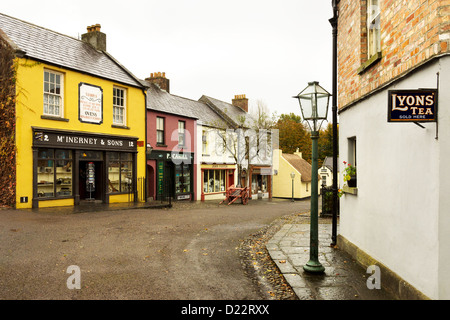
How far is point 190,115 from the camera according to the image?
26609 mm

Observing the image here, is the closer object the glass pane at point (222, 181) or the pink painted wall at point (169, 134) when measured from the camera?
the pink painted wall at point (169, 134)

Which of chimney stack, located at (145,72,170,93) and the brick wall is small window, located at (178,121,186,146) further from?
the brick wall

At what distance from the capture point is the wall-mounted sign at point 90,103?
17000 mm

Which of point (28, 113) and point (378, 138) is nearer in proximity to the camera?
point (378, 138)

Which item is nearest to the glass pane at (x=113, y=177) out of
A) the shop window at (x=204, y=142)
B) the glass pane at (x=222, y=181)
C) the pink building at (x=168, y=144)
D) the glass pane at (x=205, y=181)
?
the pink building at (x=168, y=144)

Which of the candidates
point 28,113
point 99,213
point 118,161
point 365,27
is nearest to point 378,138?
point 365,27

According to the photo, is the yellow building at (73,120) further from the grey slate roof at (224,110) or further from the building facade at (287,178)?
the building facade at (287,178)

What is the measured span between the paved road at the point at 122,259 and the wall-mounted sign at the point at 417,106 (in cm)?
308

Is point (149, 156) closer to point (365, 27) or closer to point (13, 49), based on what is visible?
point (13, 49)

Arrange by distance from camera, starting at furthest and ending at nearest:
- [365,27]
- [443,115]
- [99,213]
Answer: [99,213], [365,27], [443,115]

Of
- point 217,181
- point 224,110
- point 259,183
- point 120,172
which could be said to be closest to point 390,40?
point 120,172

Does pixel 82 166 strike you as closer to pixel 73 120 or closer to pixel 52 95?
pixel 73 120

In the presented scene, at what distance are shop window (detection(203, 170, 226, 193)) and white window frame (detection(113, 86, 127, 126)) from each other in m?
Answer: 10.5
